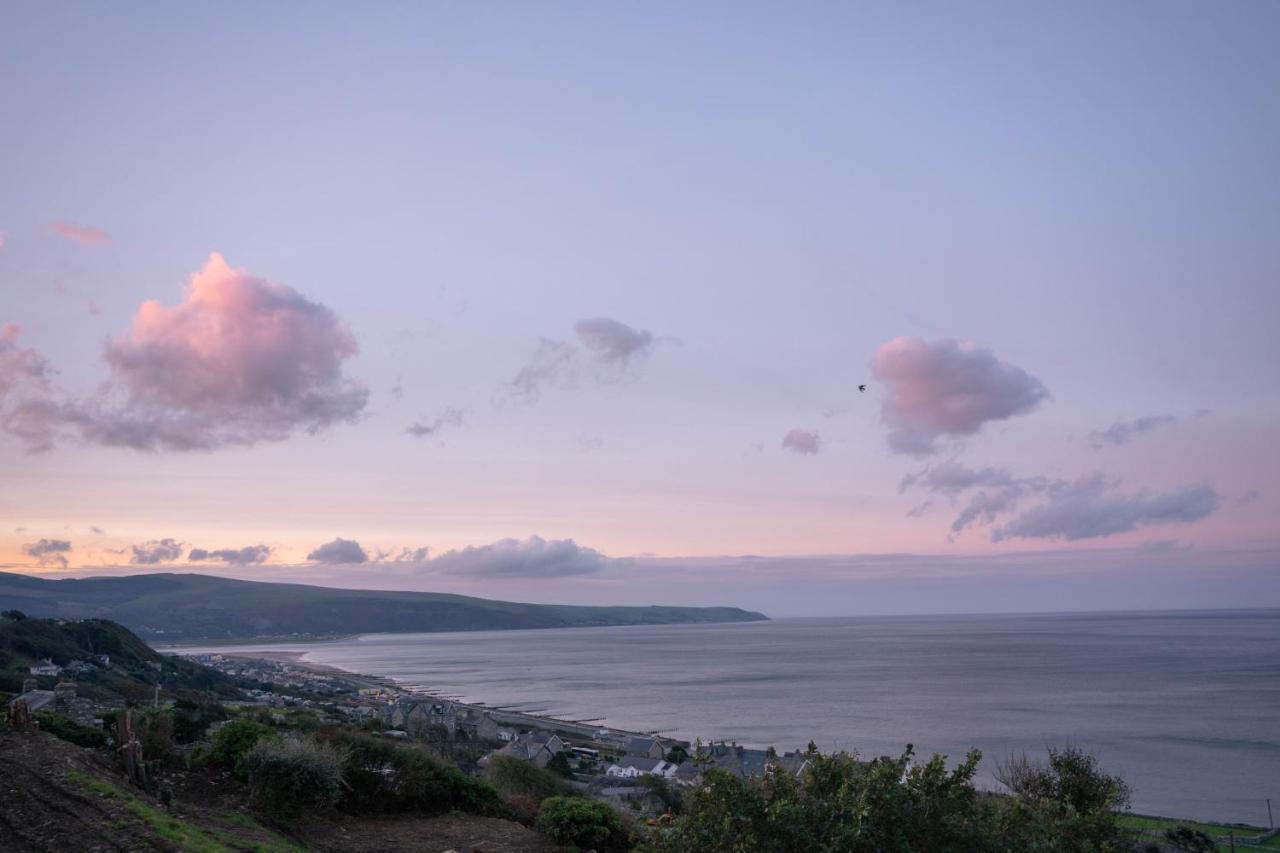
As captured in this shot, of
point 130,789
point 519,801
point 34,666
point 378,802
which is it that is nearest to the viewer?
point 130,789

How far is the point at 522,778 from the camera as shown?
94.2 ft

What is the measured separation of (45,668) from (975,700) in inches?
2902

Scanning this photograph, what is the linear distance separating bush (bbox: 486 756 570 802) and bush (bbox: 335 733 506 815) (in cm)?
1036

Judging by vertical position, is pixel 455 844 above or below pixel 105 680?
above

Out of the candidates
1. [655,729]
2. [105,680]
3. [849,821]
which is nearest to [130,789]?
[849,821]

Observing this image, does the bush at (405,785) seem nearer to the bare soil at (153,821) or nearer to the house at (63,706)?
the bare soil at (153,821)

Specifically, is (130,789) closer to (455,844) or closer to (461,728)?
(455,844)

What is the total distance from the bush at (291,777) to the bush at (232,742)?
1.05 meters

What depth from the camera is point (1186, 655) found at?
129125 mm

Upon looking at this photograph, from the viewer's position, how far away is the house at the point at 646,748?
161 feet

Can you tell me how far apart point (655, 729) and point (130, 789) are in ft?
189

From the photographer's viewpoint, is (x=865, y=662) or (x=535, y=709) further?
(x=865, y=662)

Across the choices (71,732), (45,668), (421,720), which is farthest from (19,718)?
(45,668)

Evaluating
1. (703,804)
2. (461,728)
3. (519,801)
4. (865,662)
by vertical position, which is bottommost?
(865,662)
